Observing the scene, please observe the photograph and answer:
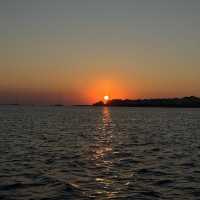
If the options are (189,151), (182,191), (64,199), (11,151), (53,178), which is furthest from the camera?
(189,151)

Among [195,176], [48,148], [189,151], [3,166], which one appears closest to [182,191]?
[195,176]

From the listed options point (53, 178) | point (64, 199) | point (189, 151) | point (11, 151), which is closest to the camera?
point (64, 199)

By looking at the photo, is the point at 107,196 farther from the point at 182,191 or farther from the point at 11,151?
the point at 11,151

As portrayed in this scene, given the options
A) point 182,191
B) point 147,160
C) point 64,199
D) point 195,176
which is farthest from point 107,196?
point 147,160

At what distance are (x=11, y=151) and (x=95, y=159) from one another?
8959 millimetres

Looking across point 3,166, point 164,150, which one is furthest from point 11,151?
point 164,150

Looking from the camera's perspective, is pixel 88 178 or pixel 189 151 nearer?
pixel 88 178

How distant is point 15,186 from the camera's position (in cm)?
2150

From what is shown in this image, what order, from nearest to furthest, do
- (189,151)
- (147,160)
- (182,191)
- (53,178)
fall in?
1. (182,191)
2. (53,178)
3. (147,160)
4. (189,151)

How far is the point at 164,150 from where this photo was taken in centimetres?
3962

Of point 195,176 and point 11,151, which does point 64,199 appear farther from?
point 11,151

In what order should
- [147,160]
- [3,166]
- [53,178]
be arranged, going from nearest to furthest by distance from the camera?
1. [53,178]
2. [3,166]
3. [147,160]

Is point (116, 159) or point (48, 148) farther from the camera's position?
point (48, 148)

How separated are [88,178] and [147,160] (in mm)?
9336
